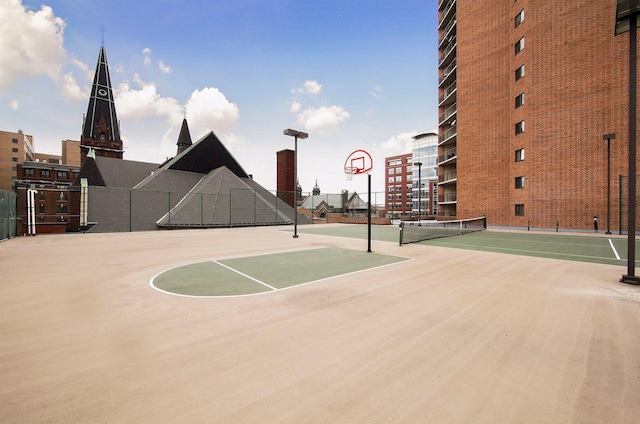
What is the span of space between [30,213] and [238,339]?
23.7 meters

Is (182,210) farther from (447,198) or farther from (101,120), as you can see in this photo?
(101,120)

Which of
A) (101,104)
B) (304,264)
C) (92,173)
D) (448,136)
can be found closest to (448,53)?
(448,136)

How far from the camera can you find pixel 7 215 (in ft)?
51.4

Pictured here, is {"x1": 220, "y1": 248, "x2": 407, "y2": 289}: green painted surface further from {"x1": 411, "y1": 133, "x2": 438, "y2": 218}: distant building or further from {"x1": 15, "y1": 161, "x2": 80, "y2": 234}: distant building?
{"x1": 15, "y1": 161, "x2": 80, "y2": 234}: distant building

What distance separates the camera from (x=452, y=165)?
1518 inches

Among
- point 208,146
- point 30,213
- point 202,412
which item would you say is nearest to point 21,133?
point 208,146

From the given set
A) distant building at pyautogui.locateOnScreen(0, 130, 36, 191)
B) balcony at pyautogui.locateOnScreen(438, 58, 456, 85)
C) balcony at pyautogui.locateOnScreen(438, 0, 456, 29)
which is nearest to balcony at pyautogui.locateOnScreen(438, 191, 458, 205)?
balcony at pyautogui.locateOnScreen(438, 58, 456, 85)

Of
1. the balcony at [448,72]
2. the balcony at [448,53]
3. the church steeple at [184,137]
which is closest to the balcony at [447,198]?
the balcony at [448,72]

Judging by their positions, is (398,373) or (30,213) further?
(30,213)

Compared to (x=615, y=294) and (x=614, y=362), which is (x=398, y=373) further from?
(x=615, y=294)

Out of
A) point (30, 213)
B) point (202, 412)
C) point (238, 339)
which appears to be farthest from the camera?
point (30, 213)

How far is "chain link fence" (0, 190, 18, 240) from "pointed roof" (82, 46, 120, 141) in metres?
63.4

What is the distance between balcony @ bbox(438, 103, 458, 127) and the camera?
3647 cm

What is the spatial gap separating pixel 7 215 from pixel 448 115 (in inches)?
1801
